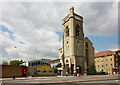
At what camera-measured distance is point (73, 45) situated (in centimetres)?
4884

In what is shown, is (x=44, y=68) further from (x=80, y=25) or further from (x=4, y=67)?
(x=80, y=25)

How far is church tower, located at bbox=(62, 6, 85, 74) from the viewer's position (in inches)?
1895

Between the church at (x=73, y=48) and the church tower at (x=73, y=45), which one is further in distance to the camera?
the church tower at (x=73, y=45)

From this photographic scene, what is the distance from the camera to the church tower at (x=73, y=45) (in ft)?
158

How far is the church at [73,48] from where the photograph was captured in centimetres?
4788

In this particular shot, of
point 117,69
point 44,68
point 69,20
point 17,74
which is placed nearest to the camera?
point 17,74

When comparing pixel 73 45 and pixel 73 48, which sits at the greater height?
pixel 73 45

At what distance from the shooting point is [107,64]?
61.7m

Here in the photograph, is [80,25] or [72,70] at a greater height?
[80,25]

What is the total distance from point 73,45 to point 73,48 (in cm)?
140

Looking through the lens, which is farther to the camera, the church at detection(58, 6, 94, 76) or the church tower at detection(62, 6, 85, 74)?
the church tower at detection(62, 6, 85, 74)

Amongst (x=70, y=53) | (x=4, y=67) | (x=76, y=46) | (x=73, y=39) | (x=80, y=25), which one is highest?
(x=80, y=25)

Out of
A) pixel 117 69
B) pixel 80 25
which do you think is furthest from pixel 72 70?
pixel 117 69

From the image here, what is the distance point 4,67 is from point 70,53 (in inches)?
1077
